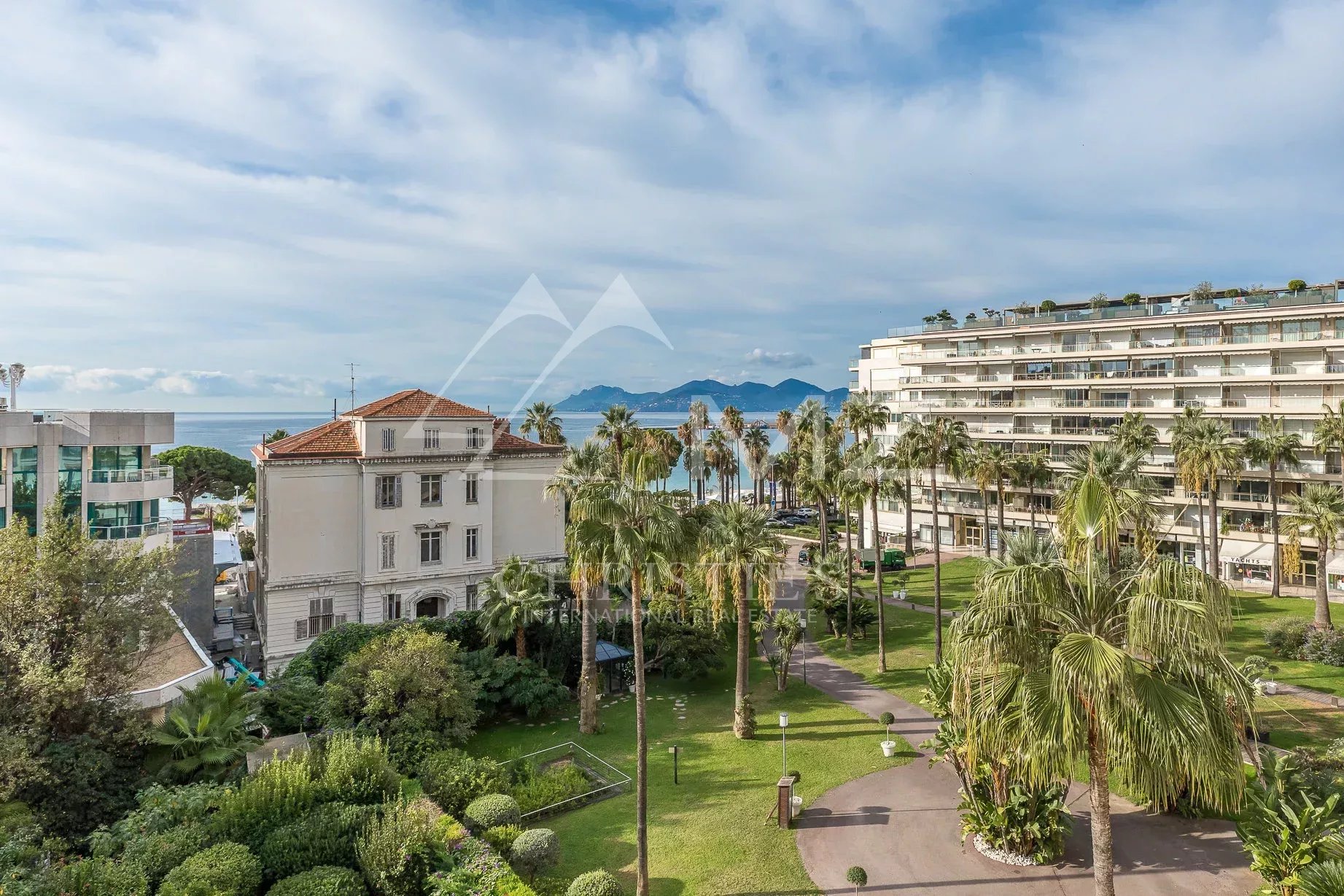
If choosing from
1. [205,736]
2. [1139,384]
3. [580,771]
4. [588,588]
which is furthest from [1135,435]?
[205,736]

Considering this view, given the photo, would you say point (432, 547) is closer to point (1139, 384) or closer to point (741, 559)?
point (741, 559)

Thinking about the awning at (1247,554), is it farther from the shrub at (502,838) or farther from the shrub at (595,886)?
the shrub at (502,838)

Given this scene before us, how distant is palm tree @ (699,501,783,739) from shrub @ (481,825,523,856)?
34.8ft

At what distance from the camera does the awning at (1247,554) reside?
46.6 meters

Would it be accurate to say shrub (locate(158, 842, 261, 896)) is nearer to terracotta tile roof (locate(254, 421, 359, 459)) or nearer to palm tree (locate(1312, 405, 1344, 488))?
terracotta tile roof (locate(254, 421, 359, 459))

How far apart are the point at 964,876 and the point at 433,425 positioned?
2891 centimetres

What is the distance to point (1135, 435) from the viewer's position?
46500 mm

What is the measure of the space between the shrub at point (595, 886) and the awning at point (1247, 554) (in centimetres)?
4949

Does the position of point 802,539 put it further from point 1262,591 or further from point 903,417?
point 1262,591

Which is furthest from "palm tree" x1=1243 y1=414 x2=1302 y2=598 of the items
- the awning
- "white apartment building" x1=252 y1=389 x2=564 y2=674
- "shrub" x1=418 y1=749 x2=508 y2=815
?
"shrub" x1=418 y1=749 x2=508 y2=815

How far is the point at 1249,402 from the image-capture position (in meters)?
48.5

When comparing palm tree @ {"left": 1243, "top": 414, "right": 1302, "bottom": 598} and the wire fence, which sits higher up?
palm tree @ {"left": 1243, "top": 414, "right": 1302, "bottom": 598}

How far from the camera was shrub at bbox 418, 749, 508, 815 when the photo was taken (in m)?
19.8

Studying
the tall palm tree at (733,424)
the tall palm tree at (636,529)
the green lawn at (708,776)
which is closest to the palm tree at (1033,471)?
the tall palm tree at (733,424)
